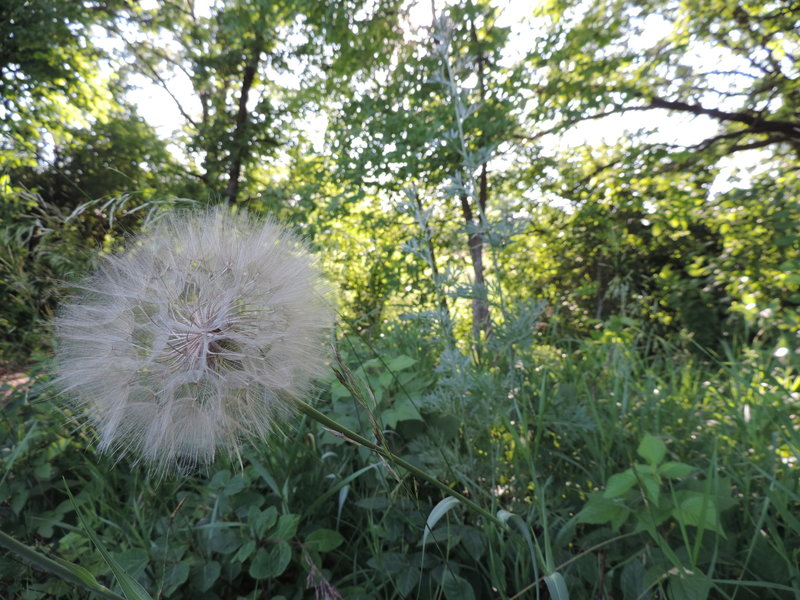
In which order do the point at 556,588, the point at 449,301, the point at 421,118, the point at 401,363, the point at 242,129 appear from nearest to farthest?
the point at 556,588 → the point at 401,363 → the point at 449,301 → the point at 421,118 → the point at 242,129

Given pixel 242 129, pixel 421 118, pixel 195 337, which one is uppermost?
pixel 242 129

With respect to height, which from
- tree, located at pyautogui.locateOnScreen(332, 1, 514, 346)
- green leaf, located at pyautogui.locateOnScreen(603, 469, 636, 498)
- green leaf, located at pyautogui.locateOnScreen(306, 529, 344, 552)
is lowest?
green leaf, located at pyautogui.locateOnScreen(306, 529, 344, 552)

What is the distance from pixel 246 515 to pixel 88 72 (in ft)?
30.9

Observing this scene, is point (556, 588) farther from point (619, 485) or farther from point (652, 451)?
point (652, 451)

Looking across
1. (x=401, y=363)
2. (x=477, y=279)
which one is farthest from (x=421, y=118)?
(x=401, y=363)

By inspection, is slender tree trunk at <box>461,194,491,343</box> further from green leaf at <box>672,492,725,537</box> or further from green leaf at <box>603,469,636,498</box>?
green leaf at <box>672,492,725,537</box>

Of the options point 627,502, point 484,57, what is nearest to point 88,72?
point 484,57

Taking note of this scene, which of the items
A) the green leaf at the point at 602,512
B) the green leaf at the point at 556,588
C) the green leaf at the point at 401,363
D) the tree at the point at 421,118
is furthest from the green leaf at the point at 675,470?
the tree at the point at 421,118

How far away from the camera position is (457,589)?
1.23 m

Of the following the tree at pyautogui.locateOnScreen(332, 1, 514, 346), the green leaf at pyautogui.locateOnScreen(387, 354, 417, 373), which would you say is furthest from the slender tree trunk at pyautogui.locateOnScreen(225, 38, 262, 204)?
the green leaf at pyautogui.locateOnScreen(387, 354, 417, 373)

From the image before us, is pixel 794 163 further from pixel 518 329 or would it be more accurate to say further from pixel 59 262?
pixel 59 262

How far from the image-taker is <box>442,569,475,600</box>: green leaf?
1.21 meters

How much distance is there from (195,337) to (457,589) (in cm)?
Result: 96

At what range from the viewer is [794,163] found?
5250mm
